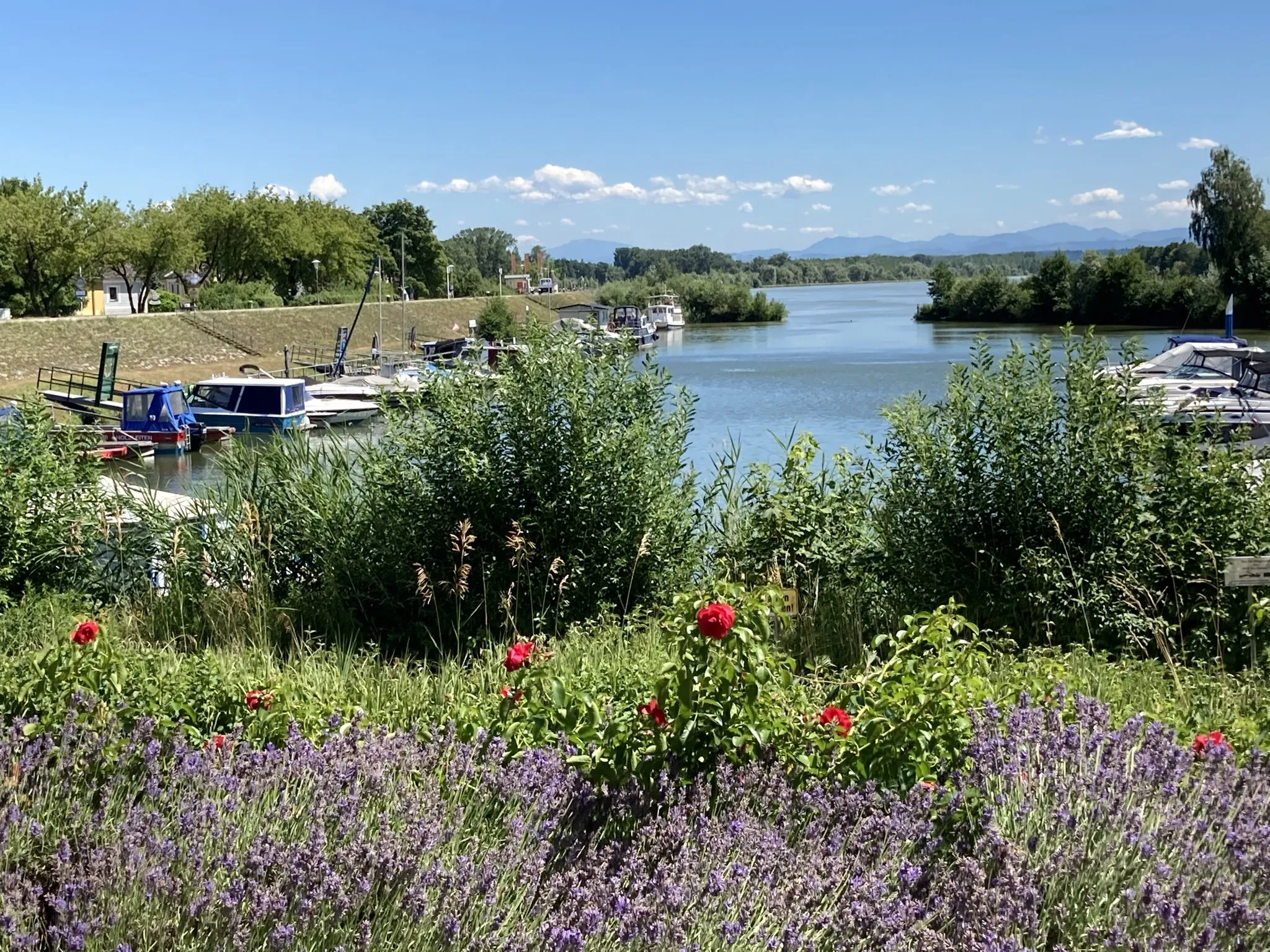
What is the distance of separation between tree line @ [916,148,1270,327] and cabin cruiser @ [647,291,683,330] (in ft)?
82.1

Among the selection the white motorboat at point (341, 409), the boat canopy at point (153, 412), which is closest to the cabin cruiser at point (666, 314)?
the white motorboat at point (341, 409)

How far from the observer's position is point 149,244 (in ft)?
183

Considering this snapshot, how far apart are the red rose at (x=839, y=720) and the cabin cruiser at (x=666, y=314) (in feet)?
298

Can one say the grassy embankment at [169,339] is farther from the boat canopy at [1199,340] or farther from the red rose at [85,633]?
the red rose at [85,633]

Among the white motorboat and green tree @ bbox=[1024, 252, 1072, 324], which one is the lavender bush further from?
green tree @ bbox=[1024, 252, 1072, 324]

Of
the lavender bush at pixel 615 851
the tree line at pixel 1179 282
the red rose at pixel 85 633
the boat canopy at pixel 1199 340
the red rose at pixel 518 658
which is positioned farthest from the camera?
the tree line at pixel 1179 282

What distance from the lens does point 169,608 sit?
24.0 ft

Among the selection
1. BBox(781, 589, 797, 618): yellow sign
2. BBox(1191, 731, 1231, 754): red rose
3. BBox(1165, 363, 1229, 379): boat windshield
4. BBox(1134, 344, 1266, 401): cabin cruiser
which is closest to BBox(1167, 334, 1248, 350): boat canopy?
BBox(1134, 344, 1266, 401): cabin cruiser

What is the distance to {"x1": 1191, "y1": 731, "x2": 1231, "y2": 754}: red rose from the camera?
11.0 ft

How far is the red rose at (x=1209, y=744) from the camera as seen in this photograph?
3.36 meters

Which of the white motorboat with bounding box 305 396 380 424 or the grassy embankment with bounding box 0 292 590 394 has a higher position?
the grassy embankment with bounding box 0 292 590 394

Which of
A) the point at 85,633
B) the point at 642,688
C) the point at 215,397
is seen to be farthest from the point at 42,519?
the point at 215,397

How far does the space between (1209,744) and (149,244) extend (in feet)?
193

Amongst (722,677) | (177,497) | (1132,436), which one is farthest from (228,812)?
(177,497)
